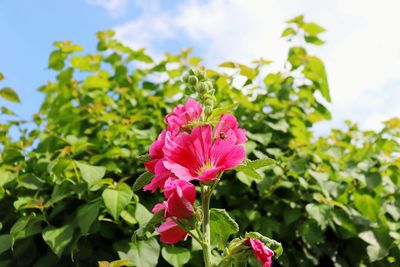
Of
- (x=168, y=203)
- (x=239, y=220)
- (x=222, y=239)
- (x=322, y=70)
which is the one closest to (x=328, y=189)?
(x=239, y=220)

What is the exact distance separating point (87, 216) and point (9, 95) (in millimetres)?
898

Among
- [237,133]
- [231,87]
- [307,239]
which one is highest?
[231,87]

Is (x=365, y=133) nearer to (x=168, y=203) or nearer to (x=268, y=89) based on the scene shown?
(x=268, y=89)

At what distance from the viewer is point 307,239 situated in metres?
2.42

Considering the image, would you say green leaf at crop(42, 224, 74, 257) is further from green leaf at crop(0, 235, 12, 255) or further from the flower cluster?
the flower cluster

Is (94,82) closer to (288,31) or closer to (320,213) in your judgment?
(288,31)

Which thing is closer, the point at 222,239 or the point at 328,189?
the point at 222,239

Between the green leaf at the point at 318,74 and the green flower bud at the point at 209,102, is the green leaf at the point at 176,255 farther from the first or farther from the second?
the green leaf at the point at 318,74

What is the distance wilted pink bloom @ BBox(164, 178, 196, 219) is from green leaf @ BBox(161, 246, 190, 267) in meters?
1.02

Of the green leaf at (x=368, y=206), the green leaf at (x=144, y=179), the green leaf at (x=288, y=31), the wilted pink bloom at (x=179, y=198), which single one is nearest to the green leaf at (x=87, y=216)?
the green leaf at (x=144, y=179)

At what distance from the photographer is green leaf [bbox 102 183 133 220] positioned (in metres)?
1.93

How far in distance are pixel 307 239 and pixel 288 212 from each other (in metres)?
0.15

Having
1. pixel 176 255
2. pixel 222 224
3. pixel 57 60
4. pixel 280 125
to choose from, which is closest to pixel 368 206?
pixel 280 125

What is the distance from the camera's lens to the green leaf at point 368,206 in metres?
2.53
